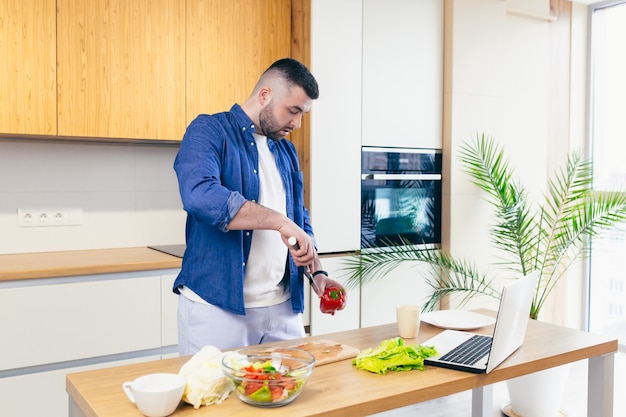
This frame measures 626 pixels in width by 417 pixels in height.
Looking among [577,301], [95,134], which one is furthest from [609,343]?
[577,301]

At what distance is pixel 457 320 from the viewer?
1.94 metres

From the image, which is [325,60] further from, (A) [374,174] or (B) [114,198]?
(B) [114,198]

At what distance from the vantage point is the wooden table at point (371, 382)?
123 centimetres

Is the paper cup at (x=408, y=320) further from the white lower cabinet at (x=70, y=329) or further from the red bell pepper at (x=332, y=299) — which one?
the white lower cabinet at (x=70, y=329)

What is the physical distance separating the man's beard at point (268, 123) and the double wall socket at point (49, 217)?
1.59m

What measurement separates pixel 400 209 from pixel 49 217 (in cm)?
190

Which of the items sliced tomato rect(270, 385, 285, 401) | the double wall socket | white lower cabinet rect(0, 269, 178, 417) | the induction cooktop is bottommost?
white lower cabinet rect(0, 269, 178, 417)

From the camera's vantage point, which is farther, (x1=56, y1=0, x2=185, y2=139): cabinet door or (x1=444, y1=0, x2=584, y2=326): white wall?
(x1=444, y1=0, x2=584, y2=326): white wall

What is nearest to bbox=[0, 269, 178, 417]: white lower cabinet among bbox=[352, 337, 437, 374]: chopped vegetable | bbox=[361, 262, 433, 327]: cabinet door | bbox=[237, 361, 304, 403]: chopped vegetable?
bbox=[361, 262, 433, 327]: cabinet door

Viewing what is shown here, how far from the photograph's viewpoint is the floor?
3287 mm

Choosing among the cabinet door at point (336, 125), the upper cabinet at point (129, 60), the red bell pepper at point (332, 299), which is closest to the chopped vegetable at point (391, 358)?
the red bell pepper at point (332, 299)

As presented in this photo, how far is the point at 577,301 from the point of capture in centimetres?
464

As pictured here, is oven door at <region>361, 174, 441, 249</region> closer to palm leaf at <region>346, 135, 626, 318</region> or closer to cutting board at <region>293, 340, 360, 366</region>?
palm leaf at <region>346, 135, 626, 318</region>

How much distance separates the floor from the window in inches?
31.3
